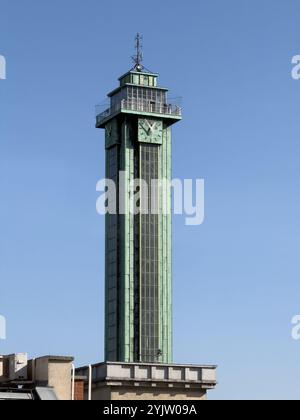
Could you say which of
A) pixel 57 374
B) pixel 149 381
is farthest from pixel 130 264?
pixel 57 374

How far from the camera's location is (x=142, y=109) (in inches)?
4953

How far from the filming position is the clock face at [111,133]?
12496 cm

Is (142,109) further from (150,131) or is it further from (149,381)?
(149,381)

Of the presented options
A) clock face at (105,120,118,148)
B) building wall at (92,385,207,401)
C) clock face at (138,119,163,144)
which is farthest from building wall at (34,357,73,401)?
clock face at (105,120,118,148)

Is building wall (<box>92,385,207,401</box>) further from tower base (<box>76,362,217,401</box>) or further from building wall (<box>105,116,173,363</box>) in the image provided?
building wall (<box>105,116,173,363</box>)

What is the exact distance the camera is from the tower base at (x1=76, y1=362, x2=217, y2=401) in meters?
73.3

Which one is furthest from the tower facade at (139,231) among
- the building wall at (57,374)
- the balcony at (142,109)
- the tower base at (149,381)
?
the building wall at (57,374)

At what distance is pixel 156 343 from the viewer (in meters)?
121

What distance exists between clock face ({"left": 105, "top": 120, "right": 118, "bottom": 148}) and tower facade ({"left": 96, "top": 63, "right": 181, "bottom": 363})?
0.15 feet

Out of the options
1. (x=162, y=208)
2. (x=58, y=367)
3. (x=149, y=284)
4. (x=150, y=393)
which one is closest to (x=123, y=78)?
(x=162, y=208)

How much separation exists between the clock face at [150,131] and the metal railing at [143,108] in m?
1.29

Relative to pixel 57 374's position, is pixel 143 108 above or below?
above

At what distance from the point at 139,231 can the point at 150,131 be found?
11964 millimetres
